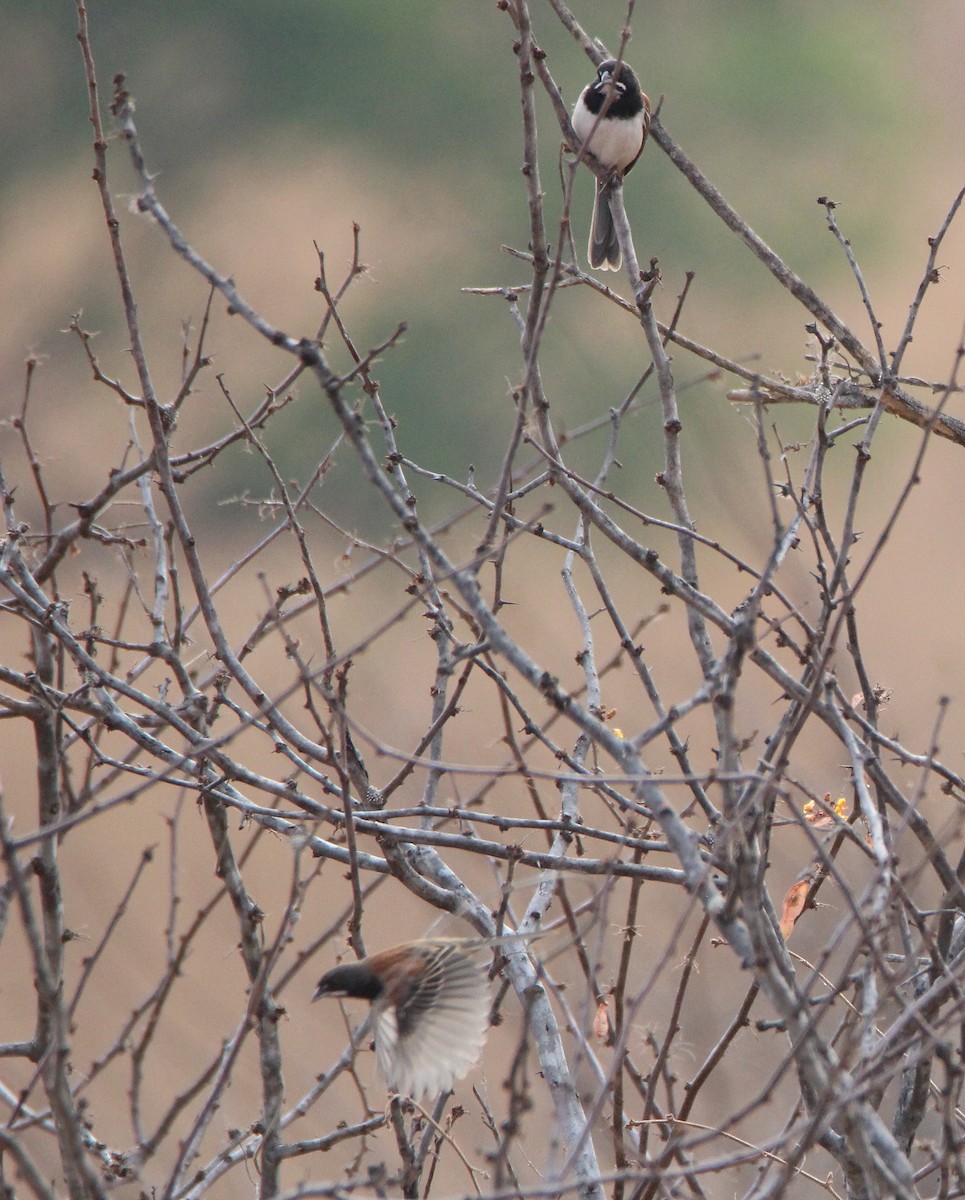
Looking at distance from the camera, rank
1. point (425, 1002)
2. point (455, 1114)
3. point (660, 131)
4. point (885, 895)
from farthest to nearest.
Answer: point (660, 131)
point (455, 1114)
point (425, 1002)
point (885, 895)

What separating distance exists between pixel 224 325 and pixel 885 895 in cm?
511

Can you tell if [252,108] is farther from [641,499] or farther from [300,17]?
[641,499]

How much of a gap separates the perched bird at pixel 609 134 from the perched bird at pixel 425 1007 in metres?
1.92

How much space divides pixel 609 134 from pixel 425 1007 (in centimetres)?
230

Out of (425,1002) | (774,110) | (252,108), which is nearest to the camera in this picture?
(425,1002)

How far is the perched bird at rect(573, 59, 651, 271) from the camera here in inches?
125

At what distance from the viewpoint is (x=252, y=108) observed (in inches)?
241

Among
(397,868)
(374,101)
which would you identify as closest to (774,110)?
(374,101)

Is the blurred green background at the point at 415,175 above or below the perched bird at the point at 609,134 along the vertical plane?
above

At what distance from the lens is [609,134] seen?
125 inches

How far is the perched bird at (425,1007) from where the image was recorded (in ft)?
4.83

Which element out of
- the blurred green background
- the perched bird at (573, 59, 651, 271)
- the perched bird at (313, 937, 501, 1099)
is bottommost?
the perched bird at (313, 937, 501, 1099)

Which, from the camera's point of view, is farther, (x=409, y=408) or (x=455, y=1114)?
(x=409, y=408)

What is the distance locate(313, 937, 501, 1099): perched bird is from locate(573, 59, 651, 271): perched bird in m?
1.92
